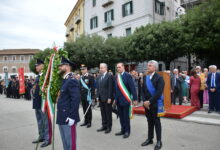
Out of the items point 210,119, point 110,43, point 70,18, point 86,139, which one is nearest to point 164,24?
point 110,43

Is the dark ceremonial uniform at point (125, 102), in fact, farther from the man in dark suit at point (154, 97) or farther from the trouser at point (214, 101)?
the trouser at point (214, 101)

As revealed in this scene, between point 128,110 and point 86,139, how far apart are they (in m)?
1.33

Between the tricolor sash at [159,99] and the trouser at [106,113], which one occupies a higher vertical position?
the tricolor sash at [159,99]

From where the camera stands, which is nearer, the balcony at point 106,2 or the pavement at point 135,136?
the pavement at point 135,136

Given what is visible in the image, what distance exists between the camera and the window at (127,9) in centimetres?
2304

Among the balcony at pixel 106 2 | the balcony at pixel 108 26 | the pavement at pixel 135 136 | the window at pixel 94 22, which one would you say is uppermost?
the balcony at pixel 106 2

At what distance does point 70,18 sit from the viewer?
1734 inches

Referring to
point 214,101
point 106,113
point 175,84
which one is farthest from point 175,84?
point 106,113

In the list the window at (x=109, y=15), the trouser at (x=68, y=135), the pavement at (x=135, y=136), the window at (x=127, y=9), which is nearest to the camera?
the trouser at (x=68, y=135)

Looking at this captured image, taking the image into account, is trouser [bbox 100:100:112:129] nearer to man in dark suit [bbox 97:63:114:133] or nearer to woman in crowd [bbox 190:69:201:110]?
man in dark suit [bbox 97:63:114:133]

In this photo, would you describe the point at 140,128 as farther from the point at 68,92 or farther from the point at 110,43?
the point at 110,43

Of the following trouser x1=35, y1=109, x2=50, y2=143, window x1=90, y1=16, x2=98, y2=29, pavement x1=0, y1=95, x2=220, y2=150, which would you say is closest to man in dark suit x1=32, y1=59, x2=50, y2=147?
trouser x1=35, y1=109, x2=50, y2=143

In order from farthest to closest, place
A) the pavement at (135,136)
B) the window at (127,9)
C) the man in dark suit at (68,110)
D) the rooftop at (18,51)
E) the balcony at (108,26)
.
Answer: the rooftop at (18,51)
the balcony at (108,26)
the window at (127,9)
the pavement at (135,136)
the man in dark suit at (68,110)

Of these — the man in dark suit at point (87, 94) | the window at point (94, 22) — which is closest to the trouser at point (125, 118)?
the man in dark suit at point (87, 94)
